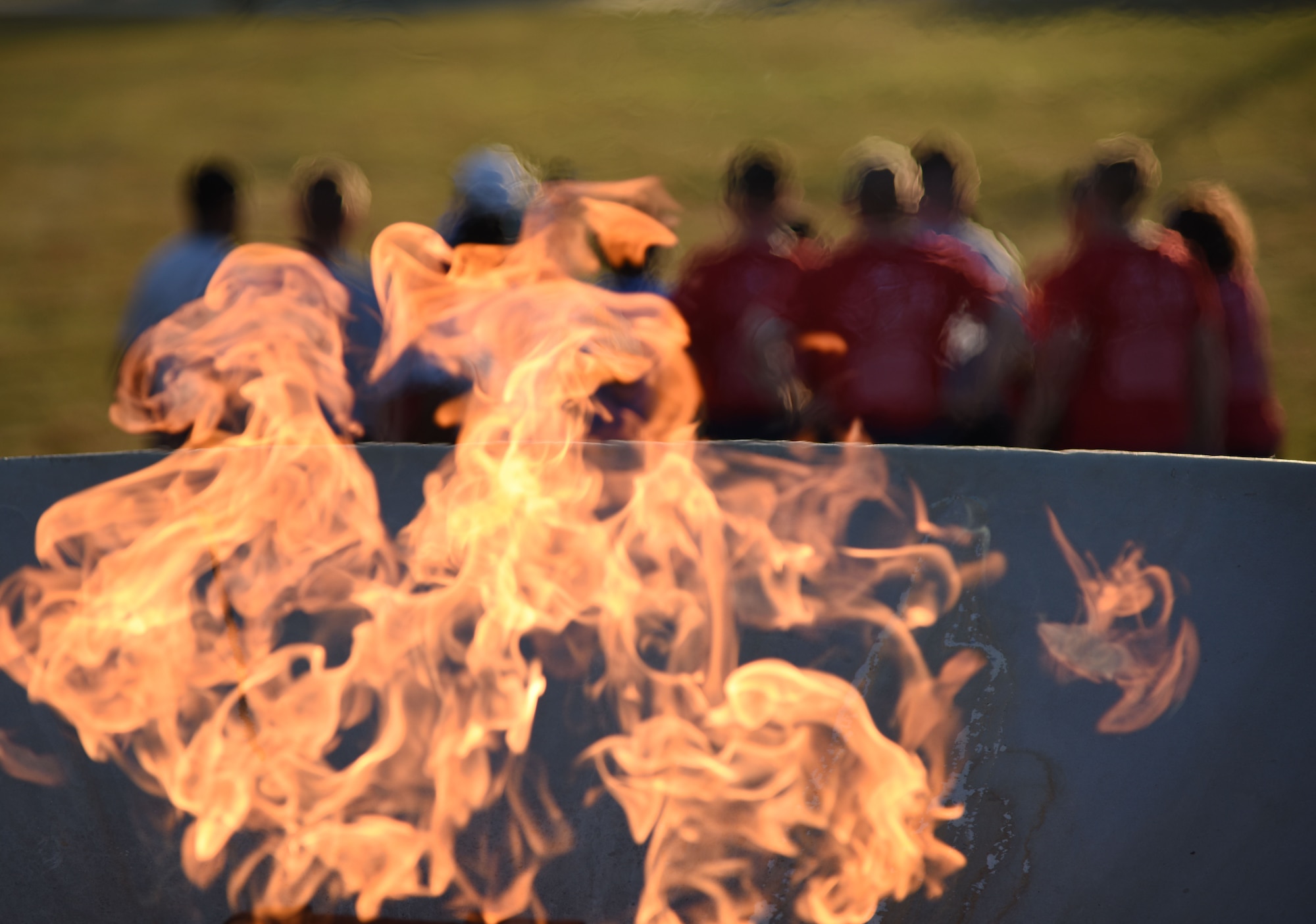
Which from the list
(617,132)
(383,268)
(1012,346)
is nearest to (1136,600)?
(1012,346)

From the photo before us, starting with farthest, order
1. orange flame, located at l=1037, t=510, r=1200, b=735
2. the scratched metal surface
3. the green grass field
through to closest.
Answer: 1. the green grass field
2. orange flame, located at l=1037, t=510, r=1200, b=735
3. the scratched metal surface

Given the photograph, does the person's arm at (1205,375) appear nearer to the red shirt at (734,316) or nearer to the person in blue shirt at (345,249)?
the red shirt at (734,316)

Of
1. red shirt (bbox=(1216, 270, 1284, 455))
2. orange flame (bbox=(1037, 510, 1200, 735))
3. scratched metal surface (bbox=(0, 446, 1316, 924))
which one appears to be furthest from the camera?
red shirt (bbox=(1216, 270, 1284, 455))

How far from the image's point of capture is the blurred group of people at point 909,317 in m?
2.92

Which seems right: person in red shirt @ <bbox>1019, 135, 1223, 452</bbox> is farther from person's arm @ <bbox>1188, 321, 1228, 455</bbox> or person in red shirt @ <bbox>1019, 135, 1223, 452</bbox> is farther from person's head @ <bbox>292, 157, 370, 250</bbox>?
person's head @ <bbox>292, 157, 370, 250</bbox>

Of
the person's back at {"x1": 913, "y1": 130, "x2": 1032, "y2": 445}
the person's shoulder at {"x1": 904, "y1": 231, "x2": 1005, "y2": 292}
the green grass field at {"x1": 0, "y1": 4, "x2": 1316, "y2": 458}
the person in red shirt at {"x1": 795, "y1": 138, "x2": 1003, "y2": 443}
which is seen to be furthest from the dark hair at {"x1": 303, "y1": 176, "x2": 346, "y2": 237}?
the green grass field at {"x1": 0, "y1": 4, "x2": 1316, "y2": 458}

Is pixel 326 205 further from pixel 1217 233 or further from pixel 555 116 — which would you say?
pixel 555 116

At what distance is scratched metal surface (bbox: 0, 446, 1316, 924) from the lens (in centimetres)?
197

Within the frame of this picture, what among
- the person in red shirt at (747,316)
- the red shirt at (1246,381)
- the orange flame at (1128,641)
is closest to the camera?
the orange flame at (1128,641)

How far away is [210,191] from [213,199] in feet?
0.07

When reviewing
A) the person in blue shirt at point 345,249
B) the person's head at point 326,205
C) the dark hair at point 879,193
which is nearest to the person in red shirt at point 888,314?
A: the dark hair at point 879,193

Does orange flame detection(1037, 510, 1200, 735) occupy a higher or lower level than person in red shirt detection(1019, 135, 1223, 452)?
lower

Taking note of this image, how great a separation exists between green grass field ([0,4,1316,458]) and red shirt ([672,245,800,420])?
5.18 m

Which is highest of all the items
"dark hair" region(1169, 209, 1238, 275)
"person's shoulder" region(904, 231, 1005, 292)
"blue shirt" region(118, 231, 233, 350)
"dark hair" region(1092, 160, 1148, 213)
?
"dark hair" region(1092, 160, 1148, 213)
